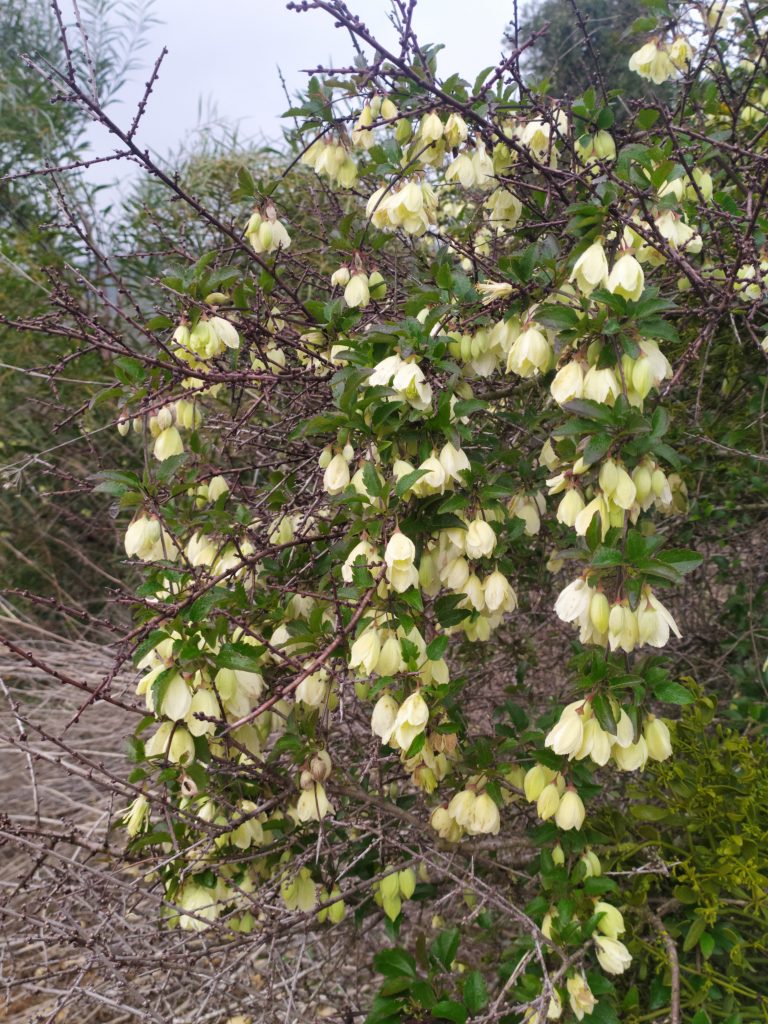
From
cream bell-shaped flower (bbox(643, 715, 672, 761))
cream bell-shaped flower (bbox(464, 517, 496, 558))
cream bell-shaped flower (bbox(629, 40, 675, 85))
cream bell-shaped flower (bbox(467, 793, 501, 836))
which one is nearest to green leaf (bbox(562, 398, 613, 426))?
cream bell-shaped flower (bbox(464, 517, 496, 558))

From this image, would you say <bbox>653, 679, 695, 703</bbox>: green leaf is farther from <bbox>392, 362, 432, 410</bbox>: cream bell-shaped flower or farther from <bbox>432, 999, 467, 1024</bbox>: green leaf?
<bbox>432, 999, 467, 1024</bbox>: green leaf

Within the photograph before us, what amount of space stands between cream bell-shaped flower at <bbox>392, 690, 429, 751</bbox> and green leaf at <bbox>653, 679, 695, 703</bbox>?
0.35m

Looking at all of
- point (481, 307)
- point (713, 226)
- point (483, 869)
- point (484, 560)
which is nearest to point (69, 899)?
point (483, 869)

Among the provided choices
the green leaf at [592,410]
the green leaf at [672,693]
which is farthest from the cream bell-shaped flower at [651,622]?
the green leaf at [592,410]

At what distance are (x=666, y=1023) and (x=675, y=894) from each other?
216 millimetres

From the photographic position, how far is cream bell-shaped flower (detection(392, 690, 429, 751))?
3.74 ft

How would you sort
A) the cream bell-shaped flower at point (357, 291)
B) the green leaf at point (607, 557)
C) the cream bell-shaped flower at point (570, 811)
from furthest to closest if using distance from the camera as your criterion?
the cream bell-shaped flower at point (357, 291)
the cream bell-shaped flower at point (570, 811)
the green leaf at point (607, 557)

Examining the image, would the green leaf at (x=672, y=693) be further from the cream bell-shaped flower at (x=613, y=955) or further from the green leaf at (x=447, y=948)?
the green leaf at (x=447, y=948)

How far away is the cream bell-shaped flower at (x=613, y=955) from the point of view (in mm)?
1237

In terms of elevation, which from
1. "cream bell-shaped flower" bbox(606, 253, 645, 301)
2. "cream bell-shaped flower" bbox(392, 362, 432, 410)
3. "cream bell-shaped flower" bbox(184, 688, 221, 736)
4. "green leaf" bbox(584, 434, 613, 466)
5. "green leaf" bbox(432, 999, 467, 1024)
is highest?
"cream bell-shaped flower" bbox(606, 253, 645, 301)

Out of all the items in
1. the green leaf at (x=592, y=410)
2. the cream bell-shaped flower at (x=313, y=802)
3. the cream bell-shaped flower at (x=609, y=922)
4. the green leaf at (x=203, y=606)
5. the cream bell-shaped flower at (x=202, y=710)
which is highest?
the green leaf at (x=592, y=410)

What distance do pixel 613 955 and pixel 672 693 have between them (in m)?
0.49

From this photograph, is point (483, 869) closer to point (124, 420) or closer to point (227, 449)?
point (227, 449)

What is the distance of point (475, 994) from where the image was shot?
1.32 meters
